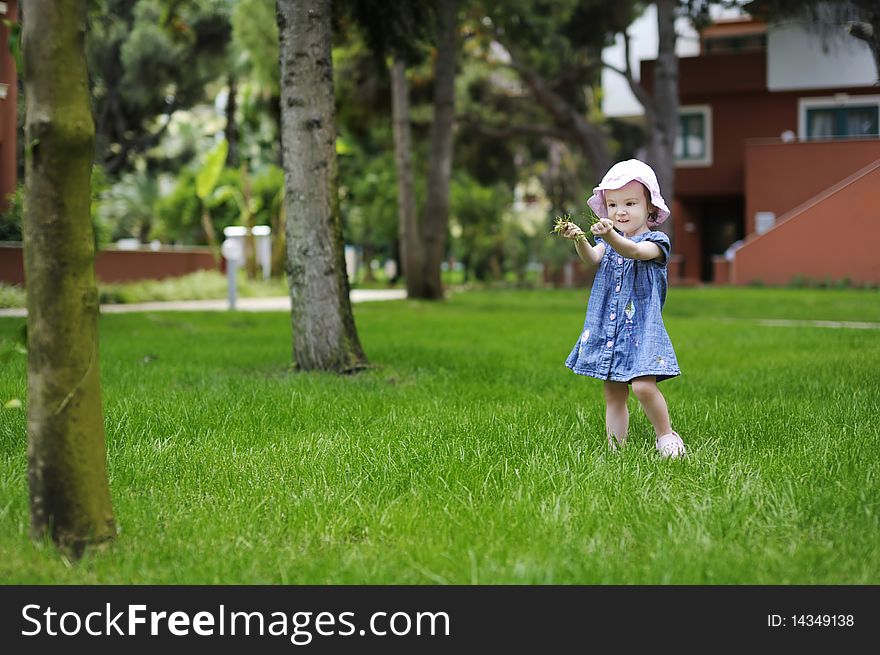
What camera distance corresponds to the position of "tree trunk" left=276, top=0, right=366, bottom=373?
7.06m

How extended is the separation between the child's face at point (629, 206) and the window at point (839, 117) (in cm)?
2259

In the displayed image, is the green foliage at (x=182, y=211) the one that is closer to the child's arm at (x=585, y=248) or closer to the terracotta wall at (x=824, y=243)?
the terracotta wall at (x=824, y=243)

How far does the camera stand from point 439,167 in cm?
1873

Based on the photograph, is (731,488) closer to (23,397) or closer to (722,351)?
(23,397)

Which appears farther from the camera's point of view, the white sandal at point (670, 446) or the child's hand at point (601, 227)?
the white sandal at point (670, 446)

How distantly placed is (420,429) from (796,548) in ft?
7.31

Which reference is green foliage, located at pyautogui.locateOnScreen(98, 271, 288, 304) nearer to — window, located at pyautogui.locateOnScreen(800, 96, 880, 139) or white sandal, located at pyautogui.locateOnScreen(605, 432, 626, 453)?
white sandal, located at pyautogui.locateOnScreen(605, 432, 626, 453)

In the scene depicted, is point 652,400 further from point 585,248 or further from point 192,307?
point 192,307

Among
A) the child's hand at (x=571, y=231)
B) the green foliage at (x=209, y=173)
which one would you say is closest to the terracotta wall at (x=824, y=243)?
the green foliage at (x=209, y=173)

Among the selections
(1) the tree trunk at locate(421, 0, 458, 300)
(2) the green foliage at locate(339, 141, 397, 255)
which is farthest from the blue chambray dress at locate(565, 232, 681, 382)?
(2) the green foliage at locate(339, 141, 397, 255)

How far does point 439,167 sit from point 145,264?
698 centimetres

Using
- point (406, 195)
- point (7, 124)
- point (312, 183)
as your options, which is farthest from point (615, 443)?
point (406, 195)

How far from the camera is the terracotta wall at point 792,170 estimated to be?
77.1 feet

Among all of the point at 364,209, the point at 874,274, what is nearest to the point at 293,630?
the point at 874,274
